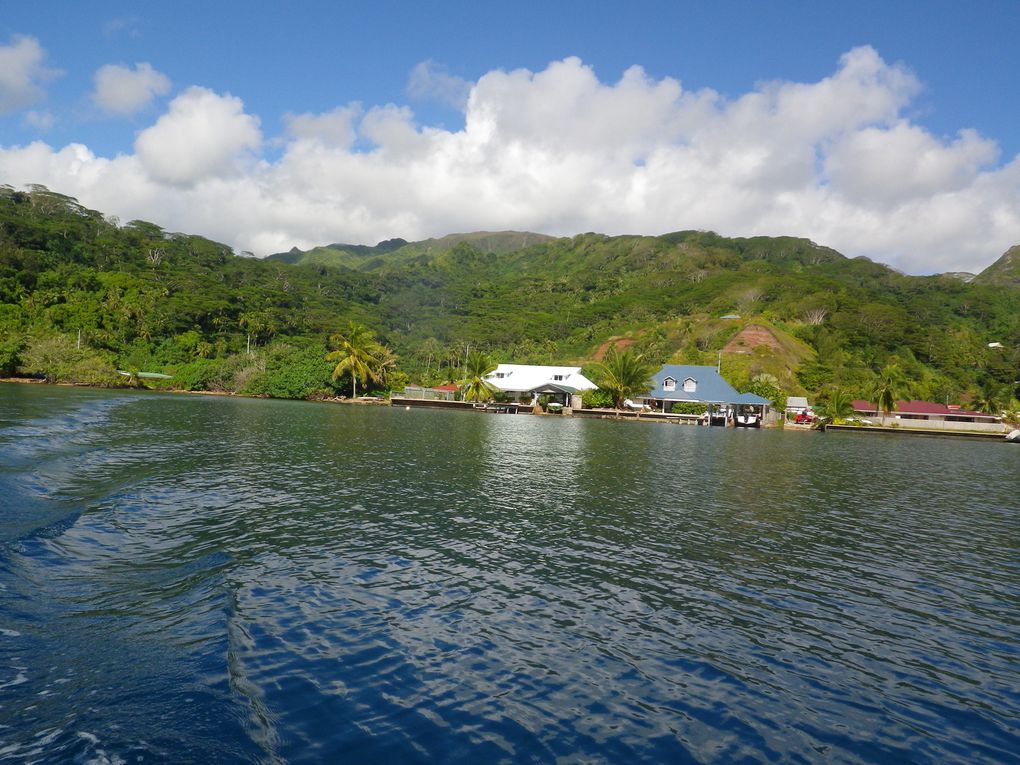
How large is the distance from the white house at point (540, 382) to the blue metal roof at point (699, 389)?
9185 millimetres

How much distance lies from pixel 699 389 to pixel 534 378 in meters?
23.6

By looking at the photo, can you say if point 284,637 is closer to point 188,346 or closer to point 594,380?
point 594,380

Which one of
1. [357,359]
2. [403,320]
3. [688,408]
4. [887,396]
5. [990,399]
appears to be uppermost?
[403,320]

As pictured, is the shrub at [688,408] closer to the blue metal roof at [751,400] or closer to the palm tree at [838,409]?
the blue metal roof at [751,400]

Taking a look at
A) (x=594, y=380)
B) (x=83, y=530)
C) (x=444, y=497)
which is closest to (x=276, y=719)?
(x=83, y=530)

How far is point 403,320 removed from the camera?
149 metres

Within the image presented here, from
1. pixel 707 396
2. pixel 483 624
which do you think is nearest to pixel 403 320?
pixel 707 396

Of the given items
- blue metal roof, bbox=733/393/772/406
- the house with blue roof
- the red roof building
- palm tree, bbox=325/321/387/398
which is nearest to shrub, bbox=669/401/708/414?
the house with blue roof

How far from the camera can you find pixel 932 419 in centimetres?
8506

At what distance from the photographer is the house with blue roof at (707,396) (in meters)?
77.3

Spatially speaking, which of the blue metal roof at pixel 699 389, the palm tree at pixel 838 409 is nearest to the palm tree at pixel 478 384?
the blue metal roof at pixel 699 389

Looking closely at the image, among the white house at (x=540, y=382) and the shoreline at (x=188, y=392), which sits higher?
the white house at (x=540, y=382)

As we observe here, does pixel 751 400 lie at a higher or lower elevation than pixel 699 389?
lower

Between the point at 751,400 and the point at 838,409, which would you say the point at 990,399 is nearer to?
the point at 838,409
